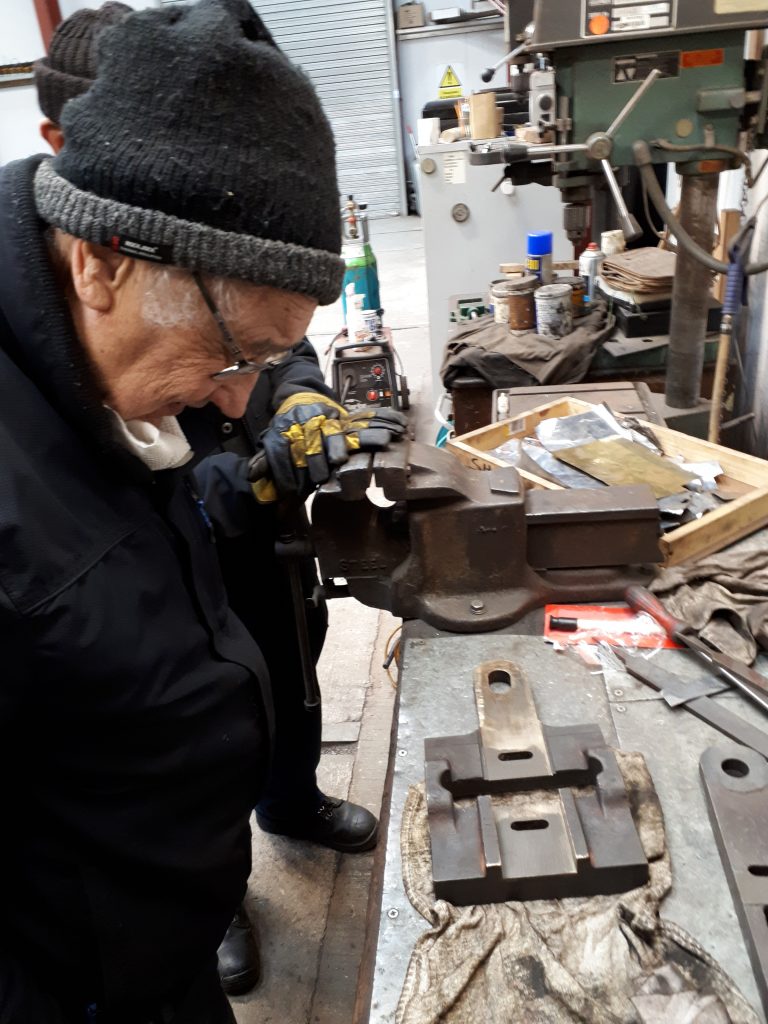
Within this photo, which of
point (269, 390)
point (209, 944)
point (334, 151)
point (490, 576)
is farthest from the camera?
point (269, 390)

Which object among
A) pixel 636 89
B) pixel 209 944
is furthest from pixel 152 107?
pixel 636 89

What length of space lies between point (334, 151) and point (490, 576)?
0.71 metres

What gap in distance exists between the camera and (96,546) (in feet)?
2.47

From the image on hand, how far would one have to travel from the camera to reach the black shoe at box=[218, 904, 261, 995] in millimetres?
1594

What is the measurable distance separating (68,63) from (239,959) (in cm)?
173

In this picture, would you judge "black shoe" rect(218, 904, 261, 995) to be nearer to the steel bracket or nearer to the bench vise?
the bench vise

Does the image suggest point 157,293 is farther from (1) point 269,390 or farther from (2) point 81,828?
(1) point 269,390

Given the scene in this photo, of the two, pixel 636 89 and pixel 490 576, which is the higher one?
pixel 636 89

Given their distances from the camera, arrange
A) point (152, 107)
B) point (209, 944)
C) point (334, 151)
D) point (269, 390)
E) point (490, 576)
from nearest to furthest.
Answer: point (152, 107), point (334, 151), point (209, 944), point (490, 576), point (269, 390)

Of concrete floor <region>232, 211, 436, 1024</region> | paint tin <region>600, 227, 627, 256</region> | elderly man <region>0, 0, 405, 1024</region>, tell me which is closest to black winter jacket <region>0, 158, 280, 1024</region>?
elderly man <region>0, 0, 405, 1024</region>

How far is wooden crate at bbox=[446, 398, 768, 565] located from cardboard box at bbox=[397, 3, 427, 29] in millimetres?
7483

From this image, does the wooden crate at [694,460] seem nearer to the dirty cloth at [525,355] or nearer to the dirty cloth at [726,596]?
the dirty cloth at [726,596]

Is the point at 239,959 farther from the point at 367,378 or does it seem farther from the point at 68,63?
the point at 367,378

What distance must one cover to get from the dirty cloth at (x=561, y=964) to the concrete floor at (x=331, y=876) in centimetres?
97
